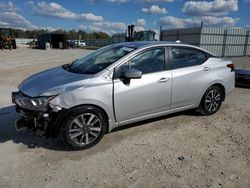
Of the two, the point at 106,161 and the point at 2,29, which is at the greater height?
the point at 2,29

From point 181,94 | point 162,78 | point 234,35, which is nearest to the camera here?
point 162,78

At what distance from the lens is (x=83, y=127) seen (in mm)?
3434

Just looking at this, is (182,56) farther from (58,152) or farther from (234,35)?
(234,35)

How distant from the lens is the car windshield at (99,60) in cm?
377

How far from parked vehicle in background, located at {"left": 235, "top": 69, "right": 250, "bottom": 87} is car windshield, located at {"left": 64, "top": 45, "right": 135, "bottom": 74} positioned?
4.50 meters

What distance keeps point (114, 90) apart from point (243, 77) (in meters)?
5.16

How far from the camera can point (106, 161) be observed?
3.18m

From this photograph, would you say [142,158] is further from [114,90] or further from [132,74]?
[132,74]

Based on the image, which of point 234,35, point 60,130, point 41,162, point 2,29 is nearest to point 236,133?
point 60,130

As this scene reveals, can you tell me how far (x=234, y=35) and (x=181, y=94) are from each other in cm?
2173

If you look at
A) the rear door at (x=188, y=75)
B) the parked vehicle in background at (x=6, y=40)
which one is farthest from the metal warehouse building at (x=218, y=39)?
the parked vehicle in background at (x=6, y=40)

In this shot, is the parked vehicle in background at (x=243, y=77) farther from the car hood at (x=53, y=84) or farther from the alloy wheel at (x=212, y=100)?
the car hood at (x=53, y=84)

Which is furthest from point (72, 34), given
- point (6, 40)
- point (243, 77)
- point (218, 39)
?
point (243, 77)

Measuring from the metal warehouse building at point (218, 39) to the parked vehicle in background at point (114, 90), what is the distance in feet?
57.8
